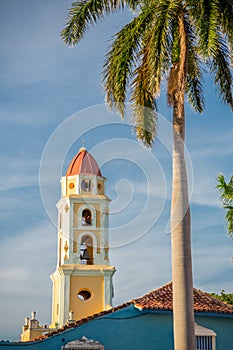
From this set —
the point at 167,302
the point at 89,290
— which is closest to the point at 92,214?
the point at 89,290

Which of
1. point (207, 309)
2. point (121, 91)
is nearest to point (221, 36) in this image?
point (121, 91)

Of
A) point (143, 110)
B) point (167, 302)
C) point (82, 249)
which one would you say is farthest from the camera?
point (82, 249)

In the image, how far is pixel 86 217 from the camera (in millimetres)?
42375

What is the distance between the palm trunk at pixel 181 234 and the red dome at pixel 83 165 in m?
23.7

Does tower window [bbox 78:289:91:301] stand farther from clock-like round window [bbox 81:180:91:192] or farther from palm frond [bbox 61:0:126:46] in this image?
palm frond [bbox 61:0:126:46]

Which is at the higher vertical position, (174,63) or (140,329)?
(174,63)

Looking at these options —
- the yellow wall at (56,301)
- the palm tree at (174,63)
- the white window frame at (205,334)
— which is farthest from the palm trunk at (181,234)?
the yellow wall at (56,301)

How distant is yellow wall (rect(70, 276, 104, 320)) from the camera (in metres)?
40.1

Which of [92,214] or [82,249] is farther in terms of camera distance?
[92,214]

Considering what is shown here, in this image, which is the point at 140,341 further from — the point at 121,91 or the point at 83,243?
the point at 83,243

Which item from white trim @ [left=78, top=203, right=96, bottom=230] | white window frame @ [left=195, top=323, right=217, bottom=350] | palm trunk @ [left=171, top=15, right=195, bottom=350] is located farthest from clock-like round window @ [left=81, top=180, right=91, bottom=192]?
palm trunk @ [left=171, top=15, right=195, bottom=350]

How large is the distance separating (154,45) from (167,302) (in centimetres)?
978

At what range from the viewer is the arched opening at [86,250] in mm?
40781

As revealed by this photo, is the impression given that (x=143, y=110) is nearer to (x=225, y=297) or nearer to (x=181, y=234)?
(x=181, y=234)
